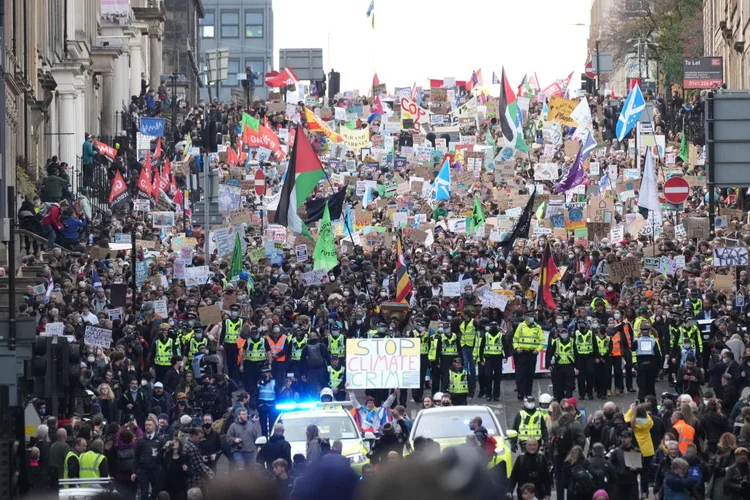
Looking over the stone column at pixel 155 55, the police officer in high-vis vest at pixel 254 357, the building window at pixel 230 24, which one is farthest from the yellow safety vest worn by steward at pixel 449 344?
the building window at pixel 230 24

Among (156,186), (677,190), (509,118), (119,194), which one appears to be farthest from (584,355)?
(509,118)

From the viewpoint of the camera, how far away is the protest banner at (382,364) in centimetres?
2173

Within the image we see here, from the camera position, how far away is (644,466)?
1828 cm

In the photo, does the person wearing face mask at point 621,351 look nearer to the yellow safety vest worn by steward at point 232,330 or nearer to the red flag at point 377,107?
the yellow safety vest worn by steward at point 232,330

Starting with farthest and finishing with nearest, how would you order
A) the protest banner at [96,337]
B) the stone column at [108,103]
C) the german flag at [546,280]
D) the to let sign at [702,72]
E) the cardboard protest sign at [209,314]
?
the stone column at [108,103] < the to let sign at [702,72] < the german flag at [546,280] < the cardboard protest sign at [209,314] < the protest banner at [96,337]

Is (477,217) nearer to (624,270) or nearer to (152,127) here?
(624,270)

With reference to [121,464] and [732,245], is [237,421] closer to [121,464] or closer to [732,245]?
[121,464]

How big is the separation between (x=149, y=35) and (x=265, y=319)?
191 ft

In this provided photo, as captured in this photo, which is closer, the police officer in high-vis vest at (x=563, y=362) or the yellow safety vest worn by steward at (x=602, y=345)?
the police officer in high-vis vest at (x=563, y=362)

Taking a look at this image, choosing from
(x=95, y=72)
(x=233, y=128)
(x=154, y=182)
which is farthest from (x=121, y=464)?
(x=233, y=128)

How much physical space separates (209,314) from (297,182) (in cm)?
665

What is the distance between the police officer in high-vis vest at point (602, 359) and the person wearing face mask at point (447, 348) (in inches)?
79.7

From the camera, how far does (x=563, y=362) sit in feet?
79.4

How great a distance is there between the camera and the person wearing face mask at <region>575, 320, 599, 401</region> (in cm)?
2438
